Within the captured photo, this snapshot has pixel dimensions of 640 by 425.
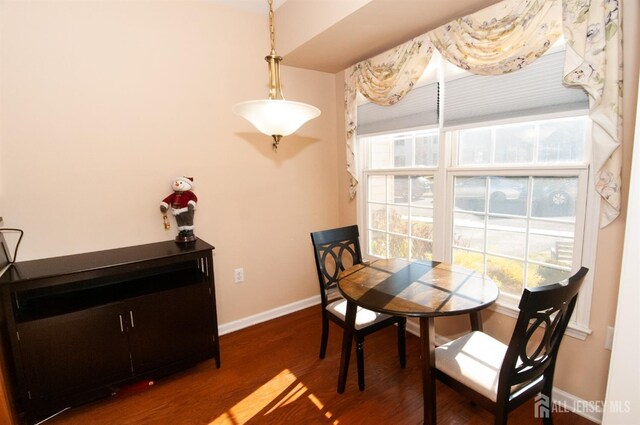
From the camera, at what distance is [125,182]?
218cm

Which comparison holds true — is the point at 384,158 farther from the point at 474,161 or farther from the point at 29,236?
the point at 29,236

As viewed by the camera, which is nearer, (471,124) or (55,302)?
(55,302)

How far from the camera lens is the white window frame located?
5.25 feet

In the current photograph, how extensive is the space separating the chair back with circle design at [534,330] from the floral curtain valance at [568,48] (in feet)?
1.87

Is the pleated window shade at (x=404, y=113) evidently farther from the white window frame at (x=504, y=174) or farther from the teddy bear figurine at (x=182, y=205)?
the teddy bear figurine at (x=182, y=205)

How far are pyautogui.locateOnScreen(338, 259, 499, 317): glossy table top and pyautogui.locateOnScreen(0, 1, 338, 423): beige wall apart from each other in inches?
45.1

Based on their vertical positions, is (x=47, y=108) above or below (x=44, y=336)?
above

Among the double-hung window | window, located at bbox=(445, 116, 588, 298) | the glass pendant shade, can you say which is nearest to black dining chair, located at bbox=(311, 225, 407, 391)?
the double-hung window

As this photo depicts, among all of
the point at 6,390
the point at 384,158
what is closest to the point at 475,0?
the point at 384,158

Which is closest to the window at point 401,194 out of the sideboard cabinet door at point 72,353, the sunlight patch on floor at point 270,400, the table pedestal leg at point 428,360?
the table pedestal leg at point 428,360

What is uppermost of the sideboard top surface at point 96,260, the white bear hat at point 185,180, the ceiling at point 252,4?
the ceiling at point 252,4

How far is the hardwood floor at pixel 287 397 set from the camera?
5.74 ft

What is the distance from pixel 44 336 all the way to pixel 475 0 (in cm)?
303

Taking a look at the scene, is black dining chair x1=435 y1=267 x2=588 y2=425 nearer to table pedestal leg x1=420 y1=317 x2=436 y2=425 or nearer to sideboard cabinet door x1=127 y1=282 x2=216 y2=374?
table pedestal leg x1=420 y1=317 x2=436 y2=425
